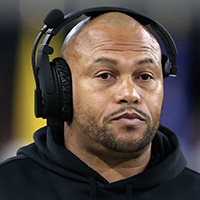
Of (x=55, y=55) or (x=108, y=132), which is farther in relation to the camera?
(x=55, y=55)

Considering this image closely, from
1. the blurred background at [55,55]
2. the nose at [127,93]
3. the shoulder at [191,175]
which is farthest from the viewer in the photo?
the blurred background at [55,55]

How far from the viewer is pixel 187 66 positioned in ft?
9.19

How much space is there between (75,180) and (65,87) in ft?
1.27

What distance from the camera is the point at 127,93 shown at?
138 cm

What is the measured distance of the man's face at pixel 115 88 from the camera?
139 cm

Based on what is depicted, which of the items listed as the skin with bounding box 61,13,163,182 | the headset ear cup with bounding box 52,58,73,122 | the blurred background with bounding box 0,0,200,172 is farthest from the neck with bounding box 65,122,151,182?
the blurred background with bounding box 0,0,200,172

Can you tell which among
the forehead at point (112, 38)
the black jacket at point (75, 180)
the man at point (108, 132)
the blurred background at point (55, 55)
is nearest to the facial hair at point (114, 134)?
the man at point (108, 132)

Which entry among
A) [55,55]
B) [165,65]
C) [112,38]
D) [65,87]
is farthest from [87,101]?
[55,55]

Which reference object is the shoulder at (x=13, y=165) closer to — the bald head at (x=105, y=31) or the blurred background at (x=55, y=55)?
the bald head at (x=105, y=31)

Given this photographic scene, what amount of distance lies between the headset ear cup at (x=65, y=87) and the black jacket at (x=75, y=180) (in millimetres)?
173

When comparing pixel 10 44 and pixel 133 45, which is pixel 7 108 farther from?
pixel 133 45

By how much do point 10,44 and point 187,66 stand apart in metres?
1.36

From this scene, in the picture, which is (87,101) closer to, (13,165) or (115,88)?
(115,88)

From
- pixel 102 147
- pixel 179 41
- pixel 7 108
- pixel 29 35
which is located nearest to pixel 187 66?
pixel 179 41
